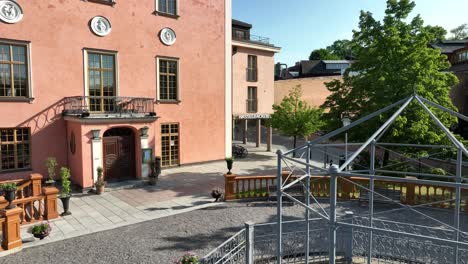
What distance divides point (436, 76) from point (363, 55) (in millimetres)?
3712

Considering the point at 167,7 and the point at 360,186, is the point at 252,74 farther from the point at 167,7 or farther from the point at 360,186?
the point at 360,186

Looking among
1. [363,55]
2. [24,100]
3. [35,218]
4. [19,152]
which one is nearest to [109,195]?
[35,218]

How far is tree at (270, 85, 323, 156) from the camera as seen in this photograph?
27094mm

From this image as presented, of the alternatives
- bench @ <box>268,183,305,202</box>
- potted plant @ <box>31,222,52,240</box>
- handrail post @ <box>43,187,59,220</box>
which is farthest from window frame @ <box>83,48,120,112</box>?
bench @ <box>268,183,305,202</box>

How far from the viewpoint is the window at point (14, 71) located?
1589 centimetres

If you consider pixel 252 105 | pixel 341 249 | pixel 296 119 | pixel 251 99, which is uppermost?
pixel 251 99

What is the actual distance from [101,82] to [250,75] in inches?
575

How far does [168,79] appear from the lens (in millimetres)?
21734

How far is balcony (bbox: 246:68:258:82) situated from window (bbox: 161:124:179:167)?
33.5 feet

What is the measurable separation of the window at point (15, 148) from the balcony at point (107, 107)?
222cm

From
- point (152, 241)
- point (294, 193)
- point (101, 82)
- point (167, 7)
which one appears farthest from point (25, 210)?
point (167, 7)

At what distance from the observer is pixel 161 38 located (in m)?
21.0

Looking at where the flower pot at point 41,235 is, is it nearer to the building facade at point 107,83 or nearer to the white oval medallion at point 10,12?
the building facade at point 107,83

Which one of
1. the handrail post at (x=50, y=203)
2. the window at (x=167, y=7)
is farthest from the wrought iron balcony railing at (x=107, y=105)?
the window at (x=167, y=7)
